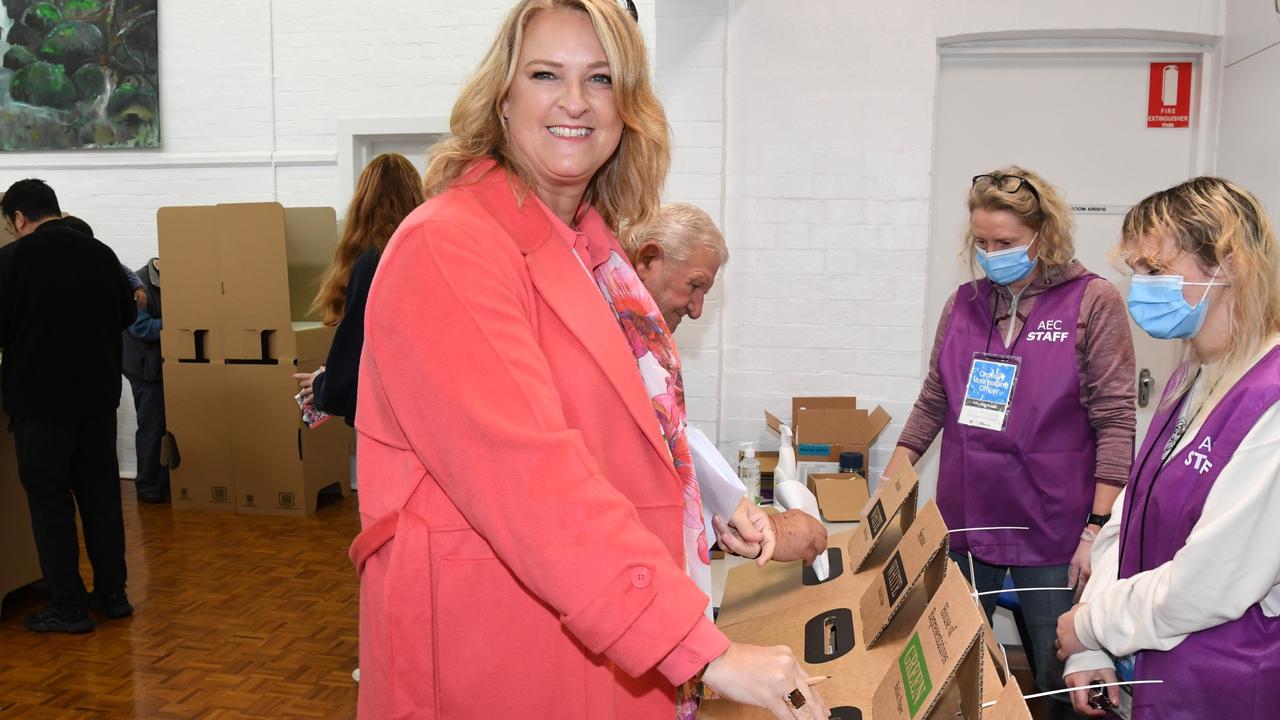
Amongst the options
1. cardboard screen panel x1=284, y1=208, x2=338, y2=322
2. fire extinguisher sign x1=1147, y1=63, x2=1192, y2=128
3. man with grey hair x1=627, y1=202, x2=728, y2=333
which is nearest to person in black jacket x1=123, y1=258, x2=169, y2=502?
cardboard screen panel x1=284, y1=208, x2=338, y2=322

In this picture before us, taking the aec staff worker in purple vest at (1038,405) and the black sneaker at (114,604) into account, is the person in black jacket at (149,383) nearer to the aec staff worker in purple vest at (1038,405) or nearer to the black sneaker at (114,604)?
the black sneaker at (114,604)

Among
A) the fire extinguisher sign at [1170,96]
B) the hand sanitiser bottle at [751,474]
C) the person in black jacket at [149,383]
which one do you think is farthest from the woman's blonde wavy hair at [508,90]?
the person in black jacket at [149,383]

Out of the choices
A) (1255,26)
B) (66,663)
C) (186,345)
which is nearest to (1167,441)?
(1255,26)

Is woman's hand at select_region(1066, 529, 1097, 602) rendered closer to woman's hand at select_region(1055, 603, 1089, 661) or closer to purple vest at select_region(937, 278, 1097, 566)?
purple vest at select_region(937, 278, 1097, 566)

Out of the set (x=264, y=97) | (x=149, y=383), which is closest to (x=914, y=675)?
(x=149, y=383)

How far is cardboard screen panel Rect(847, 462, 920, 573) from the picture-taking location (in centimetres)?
172

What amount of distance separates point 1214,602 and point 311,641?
10.5 ft

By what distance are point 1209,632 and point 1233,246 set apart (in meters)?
0.58

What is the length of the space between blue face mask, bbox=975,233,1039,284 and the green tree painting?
5267 millimetres

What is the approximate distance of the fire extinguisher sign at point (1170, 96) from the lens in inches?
148

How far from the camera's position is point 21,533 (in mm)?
3898

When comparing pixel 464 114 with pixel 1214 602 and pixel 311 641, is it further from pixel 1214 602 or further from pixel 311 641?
pixel 311 641

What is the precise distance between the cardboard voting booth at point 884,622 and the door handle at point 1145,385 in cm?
216

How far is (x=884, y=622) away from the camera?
4.74ft
